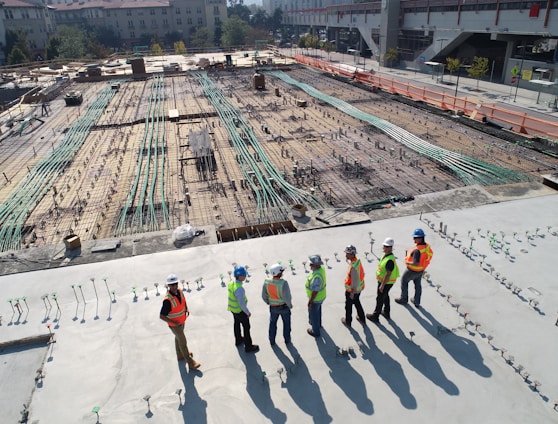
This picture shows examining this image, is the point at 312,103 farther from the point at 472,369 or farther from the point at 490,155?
the point at 472,369

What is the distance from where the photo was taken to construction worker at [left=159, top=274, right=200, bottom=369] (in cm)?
498

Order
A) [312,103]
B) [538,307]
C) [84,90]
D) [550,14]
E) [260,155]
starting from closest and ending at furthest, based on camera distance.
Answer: [538,307] → [260,155] → [312,103] → [550,14] → [84,90]

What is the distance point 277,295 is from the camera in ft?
17.2

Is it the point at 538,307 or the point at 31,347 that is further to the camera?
the point at 538,307

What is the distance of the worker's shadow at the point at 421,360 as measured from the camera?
5.06 meters

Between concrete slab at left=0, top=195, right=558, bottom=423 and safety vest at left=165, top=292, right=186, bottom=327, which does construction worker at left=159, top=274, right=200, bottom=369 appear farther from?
concrete slab at left=0, top=195, right=558, bottom=423

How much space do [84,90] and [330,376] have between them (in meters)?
30.9

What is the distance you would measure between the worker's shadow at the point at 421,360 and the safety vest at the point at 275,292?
175 centimetres

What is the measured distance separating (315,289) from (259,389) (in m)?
1.43

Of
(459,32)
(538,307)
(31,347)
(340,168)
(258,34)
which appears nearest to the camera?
(31,347)

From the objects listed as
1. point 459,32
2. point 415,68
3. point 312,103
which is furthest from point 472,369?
point 415,68

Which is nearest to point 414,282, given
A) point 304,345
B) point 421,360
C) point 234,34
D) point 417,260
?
point 417,260

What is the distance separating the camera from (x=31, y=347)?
19.5ft

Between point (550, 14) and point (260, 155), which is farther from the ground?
point (550, 14)
